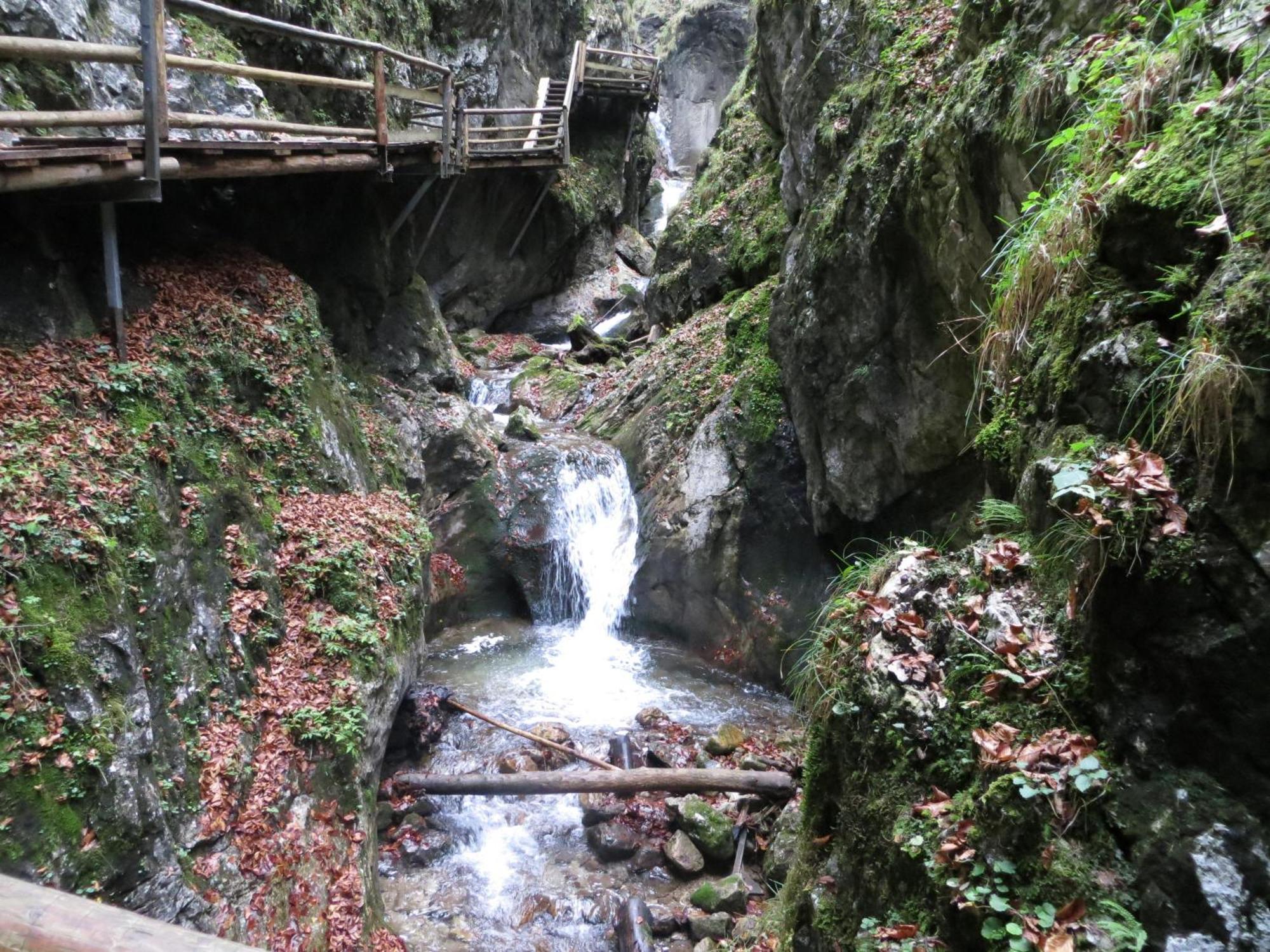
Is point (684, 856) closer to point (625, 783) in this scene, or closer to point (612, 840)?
point (612, 840)

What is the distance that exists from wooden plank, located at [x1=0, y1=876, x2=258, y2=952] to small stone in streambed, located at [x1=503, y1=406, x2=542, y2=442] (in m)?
11.2

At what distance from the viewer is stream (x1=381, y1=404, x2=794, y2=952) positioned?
5906mm

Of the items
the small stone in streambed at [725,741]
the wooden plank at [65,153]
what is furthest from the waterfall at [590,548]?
the wooden plank at [65,153]

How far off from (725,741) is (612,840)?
1.72 metres

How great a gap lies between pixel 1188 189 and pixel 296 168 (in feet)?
23.6

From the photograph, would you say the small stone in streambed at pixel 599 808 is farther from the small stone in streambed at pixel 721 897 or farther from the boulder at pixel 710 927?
the boulder at pixel 710 927

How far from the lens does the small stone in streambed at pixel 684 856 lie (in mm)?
6258

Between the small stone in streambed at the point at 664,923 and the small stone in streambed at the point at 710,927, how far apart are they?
131 mm

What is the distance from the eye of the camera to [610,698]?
914 cm

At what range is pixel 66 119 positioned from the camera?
4414mm

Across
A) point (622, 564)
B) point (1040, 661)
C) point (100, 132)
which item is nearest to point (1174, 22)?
point (1040, 661)

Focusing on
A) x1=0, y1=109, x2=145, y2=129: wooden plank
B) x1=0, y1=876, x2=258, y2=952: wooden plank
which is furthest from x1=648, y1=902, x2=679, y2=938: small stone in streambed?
x1=0, y1=109, x2=145, y2=129: wooden plank

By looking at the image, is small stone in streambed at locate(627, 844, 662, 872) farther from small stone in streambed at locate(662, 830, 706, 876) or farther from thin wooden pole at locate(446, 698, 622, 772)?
thin wooden pole at locate(446, 698, 622, 772)

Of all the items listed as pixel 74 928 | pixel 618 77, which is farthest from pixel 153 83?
pixel 618 77
